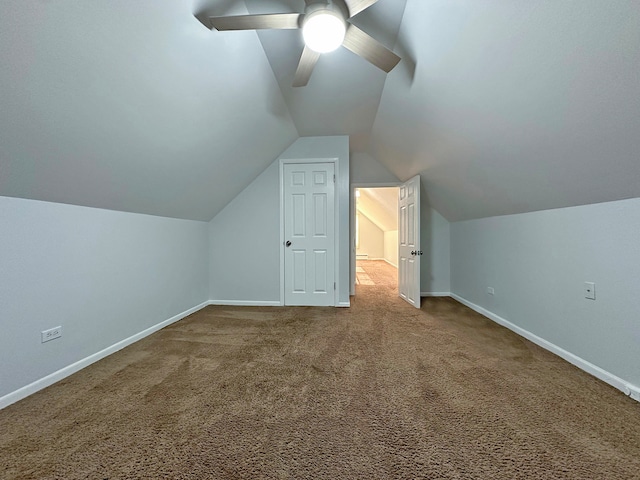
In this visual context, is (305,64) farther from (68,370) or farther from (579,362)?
(579,362)

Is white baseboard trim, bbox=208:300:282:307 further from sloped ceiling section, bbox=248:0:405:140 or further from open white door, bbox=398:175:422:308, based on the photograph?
sloped ceiling section, bbox=248:0:405:140

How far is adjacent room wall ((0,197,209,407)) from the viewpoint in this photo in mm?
1547

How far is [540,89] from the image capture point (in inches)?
56.7

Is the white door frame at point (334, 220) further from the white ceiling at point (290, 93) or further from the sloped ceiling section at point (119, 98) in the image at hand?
the sloped ceiling section at point (119, 98)

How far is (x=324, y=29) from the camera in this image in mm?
1413

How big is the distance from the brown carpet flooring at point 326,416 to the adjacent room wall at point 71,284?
0.63 feet

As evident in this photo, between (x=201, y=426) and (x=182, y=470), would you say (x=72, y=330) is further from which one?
(x=182, y=470)

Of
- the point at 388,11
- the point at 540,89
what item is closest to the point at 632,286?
the point at 540,89

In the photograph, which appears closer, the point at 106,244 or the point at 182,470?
the point at 182,470

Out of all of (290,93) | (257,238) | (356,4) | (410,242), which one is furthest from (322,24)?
(410,242)

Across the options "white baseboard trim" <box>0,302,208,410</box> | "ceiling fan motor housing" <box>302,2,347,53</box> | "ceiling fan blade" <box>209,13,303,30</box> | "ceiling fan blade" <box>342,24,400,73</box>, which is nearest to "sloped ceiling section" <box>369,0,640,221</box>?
"ceiling fan blade" <box>342,24,400,73</box>

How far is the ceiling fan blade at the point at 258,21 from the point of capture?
1390 mm

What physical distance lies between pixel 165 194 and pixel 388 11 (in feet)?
7.97

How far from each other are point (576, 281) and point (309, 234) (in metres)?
2.77
